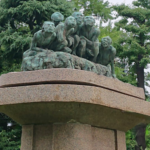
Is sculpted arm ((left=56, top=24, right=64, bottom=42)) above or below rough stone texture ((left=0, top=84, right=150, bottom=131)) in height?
above

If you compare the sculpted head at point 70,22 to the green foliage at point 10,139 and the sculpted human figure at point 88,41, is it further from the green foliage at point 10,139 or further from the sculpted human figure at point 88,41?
the green foliage at point 10,139

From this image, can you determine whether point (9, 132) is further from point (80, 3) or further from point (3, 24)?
point (80, 3)

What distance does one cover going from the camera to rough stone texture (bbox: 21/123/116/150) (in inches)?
183

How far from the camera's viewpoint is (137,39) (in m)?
16.5

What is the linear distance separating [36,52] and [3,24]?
913 centimetres

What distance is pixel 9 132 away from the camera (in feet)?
38.2

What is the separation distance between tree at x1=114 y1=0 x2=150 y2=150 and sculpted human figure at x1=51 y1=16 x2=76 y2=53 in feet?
34.5

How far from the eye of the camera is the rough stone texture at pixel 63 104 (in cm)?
446

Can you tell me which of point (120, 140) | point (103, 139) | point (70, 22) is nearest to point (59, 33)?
point (70, 22)

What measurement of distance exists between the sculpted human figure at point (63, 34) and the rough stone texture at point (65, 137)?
1531mm

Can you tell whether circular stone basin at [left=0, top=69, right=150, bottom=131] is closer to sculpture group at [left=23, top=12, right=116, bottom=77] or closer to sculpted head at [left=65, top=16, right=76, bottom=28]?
sculpture group at [left=23, top=12, right=116, bottom=77]

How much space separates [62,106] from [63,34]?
5.37 ft

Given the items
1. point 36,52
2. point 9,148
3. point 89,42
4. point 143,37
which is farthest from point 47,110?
point 143,37

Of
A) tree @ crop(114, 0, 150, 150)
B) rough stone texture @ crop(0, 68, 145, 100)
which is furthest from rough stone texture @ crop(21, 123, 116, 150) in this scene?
tree @ crop(114, 0, 150, 150)
